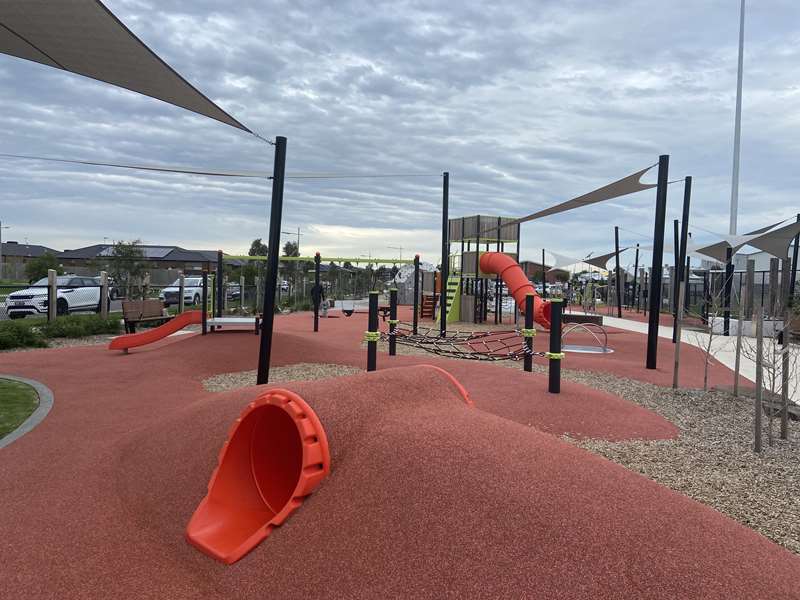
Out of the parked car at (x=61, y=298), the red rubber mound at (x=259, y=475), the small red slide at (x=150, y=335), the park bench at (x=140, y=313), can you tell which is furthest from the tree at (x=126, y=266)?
the red rubber mound at (x=259, y=475)

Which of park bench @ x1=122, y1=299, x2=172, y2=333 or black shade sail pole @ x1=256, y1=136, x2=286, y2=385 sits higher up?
black shade sail pole @ x1=256, y1=136, x2=286, y2=385

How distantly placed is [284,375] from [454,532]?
695 cm

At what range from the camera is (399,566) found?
2959 millimetres

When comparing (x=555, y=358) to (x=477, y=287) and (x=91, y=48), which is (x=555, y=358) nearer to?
(x=91, y=48)

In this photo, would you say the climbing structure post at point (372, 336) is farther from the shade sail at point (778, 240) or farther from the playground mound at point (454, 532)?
the shade sail at point (778, 240)

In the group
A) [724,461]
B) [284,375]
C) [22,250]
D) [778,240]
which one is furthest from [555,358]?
[22,250]

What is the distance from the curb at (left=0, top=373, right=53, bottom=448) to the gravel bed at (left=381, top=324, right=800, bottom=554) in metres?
5.53

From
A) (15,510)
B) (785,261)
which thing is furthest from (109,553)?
(785,261)

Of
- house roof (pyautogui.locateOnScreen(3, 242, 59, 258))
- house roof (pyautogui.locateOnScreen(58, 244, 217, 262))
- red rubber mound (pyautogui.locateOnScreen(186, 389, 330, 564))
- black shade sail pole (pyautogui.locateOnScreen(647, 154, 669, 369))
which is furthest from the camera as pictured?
house roof (pyautogui.locateOnScreen(3, 242, 59, 258))

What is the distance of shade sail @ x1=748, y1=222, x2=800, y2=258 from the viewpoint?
53.2ft

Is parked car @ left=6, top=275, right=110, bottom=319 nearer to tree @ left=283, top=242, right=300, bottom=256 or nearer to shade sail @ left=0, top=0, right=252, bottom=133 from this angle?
shade sail @ left=0, top=0, right=252, bottom=133

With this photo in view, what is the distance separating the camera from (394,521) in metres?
3.22

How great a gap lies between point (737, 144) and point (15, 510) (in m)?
29.2

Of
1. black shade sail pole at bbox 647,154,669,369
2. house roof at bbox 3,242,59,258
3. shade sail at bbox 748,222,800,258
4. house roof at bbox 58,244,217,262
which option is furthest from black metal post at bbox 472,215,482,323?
house roof at bbox 3,242,59,258
